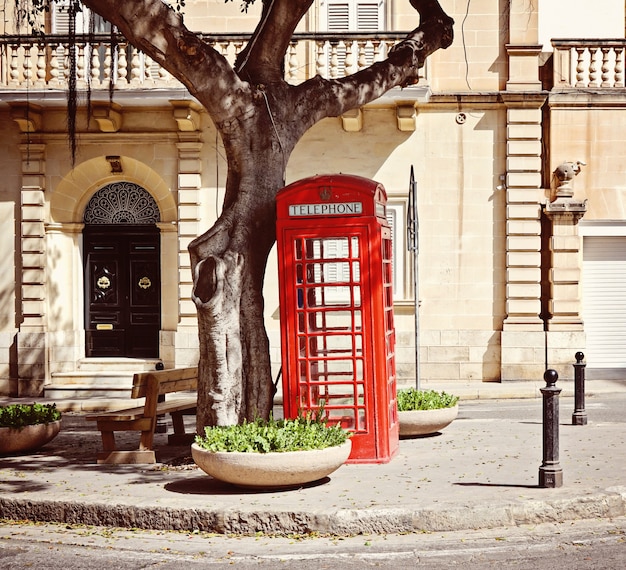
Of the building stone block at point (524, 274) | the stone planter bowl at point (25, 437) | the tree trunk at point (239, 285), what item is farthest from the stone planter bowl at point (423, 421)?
the building stone block at point (524, 274)

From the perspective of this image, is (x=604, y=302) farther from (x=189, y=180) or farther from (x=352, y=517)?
(x=352, y=517)

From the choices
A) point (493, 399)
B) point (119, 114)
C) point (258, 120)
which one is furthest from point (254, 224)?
point (119, 114)

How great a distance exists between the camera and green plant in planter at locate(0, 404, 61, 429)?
462 inches

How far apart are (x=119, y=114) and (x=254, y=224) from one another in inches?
418

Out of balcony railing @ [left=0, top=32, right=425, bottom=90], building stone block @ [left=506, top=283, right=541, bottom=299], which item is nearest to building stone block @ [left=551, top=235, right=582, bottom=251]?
building stone block @ [left=506, top=283, right=541, bottom=299]

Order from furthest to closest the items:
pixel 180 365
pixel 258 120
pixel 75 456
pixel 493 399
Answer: pixel 180 365 < pixel 493 399 < pixel 75 456 < pixel 258 120

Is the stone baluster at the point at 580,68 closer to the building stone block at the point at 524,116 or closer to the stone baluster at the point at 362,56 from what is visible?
the building stone block at the point at 524,116

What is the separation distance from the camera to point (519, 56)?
20.5m

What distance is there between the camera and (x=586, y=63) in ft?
67.5

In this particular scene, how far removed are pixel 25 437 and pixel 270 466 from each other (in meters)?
3.98

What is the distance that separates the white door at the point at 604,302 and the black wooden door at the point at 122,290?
8.52 metres

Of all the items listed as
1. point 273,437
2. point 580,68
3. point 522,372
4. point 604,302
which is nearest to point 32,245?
point 522,372

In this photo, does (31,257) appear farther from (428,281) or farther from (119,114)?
(428,281)

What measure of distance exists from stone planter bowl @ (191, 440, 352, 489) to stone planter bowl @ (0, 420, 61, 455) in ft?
10.8
